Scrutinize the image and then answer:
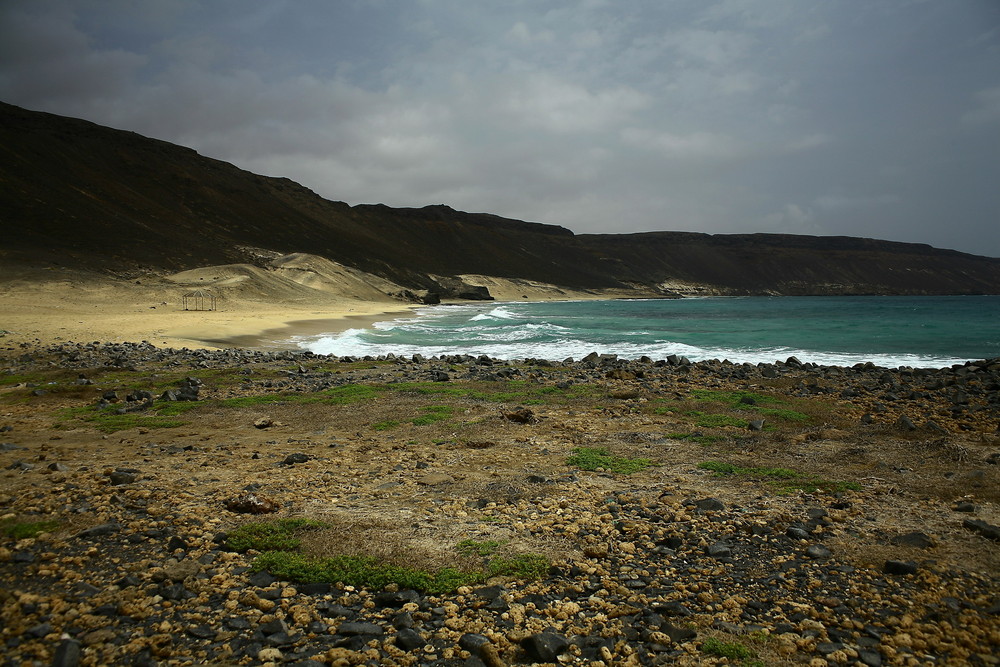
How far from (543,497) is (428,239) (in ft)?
419

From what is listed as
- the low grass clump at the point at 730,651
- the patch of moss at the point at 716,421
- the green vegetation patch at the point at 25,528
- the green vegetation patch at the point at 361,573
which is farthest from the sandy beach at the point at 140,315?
the low grass clump at the point at 730,651

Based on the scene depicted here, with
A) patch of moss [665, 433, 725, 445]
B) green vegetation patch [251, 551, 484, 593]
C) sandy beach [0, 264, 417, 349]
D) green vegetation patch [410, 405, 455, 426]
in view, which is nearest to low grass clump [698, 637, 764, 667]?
green vegetation patch [251, 551, 484, 593]

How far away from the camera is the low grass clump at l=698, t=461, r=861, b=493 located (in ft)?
19.2

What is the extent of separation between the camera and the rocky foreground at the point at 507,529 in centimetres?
325

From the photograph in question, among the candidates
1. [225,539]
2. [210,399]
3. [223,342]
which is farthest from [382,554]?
[223,342]

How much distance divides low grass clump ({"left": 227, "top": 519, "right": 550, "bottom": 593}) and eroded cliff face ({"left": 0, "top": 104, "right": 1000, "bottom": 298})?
55.0 m

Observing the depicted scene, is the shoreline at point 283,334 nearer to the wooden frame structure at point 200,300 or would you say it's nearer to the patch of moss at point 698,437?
the wooden frame structure at point 200,300

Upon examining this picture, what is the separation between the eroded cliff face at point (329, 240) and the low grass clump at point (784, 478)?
56914 millimetres

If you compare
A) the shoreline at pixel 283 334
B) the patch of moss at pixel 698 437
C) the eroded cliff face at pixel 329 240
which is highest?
the eroded cliff face at pixel 329 240

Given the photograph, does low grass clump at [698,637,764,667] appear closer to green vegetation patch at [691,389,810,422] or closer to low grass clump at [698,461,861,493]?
low grass clump at [698,461,861,493]

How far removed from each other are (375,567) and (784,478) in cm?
493

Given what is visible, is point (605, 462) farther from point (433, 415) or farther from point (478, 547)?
point (433, 415)

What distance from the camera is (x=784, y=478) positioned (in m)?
6.24

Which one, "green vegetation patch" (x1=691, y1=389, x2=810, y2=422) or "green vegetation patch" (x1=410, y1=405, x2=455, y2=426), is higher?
"green vegetation patch" (x1=691, y1=389, x2=810, y2=422)
